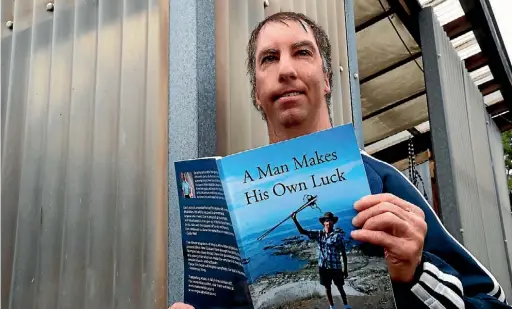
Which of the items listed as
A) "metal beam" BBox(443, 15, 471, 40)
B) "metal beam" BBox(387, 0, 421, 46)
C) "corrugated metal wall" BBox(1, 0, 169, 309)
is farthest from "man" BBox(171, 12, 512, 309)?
"metal beam" BBox(443, 15, 471, 40)

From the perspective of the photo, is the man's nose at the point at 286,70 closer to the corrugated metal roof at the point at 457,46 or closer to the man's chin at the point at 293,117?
the man's chin at the point at 293,117

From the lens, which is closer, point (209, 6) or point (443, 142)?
point (209, 6)

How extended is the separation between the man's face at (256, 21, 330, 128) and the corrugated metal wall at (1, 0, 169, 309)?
66cm

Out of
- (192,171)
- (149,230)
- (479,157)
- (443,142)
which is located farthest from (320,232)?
(479,157)

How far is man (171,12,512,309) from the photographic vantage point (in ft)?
3.65

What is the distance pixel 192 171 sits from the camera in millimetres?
1316

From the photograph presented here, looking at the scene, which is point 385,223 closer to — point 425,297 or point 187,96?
point 425,297

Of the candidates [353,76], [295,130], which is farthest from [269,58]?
[353,76]

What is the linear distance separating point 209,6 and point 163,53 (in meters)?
0.26

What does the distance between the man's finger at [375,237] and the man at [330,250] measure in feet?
0.13

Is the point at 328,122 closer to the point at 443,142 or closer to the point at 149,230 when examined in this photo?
the point at 149,230

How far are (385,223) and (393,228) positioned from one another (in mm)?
26

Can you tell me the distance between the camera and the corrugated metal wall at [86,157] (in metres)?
2.00

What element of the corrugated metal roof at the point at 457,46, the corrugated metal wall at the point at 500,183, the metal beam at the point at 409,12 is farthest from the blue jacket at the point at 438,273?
the corrugated metal wall at the point at 500,183
